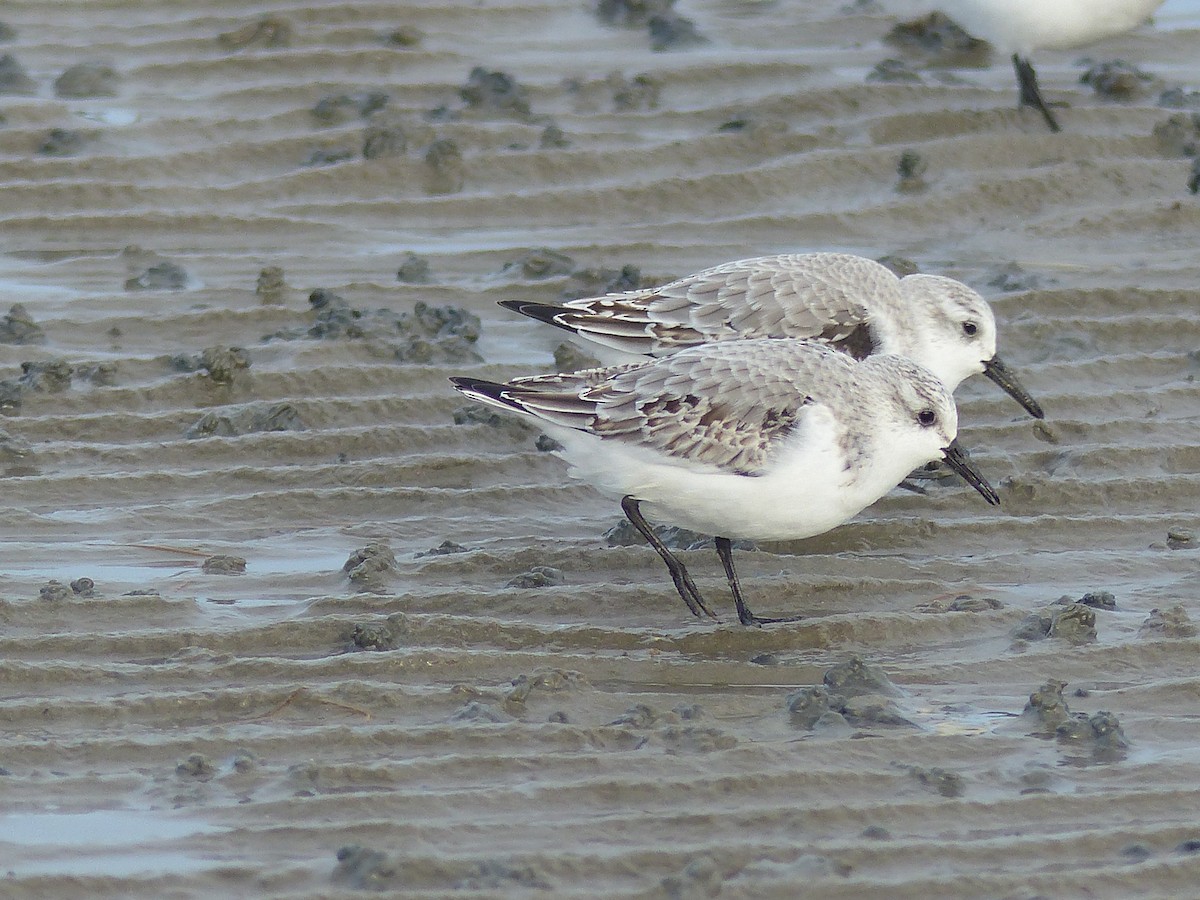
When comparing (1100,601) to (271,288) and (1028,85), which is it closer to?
(271,288)

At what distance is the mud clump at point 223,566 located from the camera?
5504 mm

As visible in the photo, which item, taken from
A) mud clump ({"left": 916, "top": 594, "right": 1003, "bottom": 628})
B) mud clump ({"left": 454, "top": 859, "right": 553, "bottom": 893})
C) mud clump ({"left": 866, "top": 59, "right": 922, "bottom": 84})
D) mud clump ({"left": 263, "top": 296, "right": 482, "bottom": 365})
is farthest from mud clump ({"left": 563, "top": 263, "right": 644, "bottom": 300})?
mud clump ({"left": 454, "top": 859, "right": 553, "bottom": 893})

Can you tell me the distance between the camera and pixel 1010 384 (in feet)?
21.1

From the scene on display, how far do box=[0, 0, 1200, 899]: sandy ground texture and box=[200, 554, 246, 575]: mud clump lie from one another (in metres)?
0.01

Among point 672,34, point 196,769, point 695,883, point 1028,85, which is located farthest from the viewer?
point 672,34

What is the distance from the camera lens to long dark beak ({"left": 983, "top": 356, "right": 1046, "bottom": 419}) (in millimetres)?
6395

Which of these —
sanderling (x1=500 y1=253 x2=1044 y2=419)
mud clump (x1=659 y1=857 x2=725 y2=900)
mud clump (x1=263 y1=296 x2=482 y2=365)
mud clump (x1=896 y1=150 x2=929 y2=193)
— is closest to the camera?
mud clump (x1=659 y1=857 x2=725 y2=900)

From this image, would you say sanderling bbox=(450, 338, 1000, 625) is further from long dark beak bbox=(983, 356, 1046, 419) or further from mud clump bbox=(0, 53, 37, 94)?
mud clump bbox=(0, 53, 37, 94)

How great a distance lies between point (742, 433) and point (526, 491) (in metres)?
1.14

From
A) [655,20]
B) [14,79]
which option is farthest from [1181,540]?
[14,79]

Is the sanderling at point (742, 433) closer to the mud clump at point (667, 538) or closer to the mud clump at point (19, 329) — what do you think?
the mud clump at point (667, 538)

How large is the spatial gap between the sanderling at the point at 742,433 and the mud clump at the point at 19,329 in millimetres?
2289

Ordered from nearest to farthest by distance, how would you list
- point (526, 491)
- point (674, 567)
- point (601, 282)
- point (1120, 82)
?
point (674, 567)
point (526, 491)
point (601, 282)
point (1120, 82)

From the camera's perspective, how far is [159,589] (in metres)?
5.36
